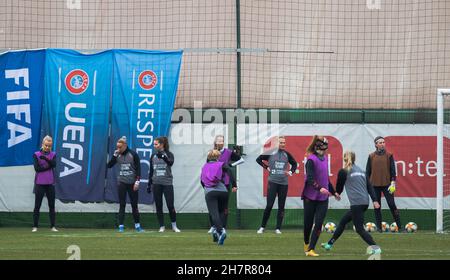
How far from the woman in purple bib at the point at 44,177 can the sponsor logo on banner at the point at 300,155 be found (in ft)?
17.3

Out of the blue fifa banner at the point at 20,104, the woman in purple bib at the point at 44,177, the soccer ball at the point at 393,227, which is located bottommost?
the soccer ball at the point at 393,227

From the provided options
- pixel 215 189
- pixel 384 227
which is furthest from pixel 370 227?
pixel 215 189

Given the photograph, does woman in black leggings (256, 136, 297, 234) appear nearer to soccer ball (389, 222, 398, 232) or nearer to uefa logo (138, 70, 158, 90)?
soccer ball (389, 222, 398, 232)

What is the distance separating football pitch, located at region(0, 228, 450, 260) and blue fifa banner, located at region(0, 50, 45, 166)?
7.66ft

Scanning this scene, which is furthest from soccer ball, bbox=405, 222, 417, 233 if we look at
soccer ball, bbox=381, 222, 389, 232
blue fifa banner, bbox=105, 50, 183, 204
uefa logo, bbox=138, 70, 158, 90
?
uefa logo, bbox=138, 70, 158, 90

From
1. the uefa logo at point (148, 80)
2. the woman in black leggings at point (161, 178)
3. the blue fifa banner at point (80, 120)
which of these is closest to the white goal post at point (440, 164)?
the woman in black leggings at point (161, 178)

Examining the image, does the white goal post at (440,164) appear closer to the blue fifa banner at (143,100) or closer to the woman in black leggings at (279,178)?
the woman in black leggings at (279,178)

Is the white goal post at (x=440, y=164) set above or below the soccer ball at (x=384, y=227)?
above

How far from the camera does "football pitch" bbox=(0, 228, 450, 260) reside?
51.7 ft

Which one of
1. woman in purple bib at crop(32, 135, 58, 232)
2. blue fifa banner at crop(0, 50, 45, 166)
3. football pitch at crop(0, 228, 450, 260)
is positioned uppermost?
blue fifa banner at crop(0, 50, 45, 166)

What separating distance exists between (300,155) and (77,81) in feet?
19.4

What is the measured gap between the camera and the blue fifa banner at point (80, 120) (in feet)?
78.5

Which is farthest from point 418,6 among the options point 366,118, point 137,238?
point 137,238

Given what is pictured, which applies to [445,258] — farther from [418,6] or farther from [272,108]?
[418,6]
